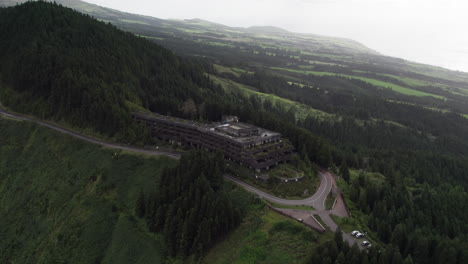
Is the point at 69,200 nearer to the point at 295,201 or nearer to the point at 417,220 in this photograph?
the point at 295,201

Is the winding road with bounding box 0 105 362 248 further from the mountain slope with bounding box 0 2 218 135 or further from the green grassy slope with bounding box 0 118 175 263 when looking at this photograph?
the mountain slope with bounding box 0 2 218 135

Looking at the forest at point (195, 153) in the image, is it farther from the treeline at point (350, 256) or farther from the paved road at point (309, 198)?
the paved road at point (309, 198)

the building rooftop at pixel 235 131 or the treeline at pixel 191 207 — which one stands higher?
the building rooftop at pixel 235 131

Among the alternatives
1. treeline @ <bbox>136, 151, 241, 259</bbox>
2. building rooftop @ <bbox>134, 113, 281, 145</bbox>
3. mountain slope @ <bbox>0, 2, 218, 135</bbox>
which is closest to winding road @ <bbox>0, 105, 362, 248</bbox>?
mountain slope @ <bbox>0, 2, 218, 135</bbox>

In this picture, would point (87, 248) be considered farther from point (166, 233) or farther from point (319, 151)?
point (319, 151)

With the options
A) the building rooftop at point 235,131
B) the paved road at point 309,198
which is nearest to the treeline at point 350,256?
the paved road at point 309,198
